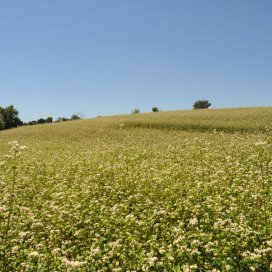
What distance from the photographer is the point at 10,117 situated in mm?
134250

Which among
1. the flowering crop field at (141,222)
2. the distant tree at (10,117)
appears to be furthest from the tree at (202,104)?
the flowering crop field at (141,222)

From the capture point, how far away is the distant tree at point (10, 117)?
132 meters

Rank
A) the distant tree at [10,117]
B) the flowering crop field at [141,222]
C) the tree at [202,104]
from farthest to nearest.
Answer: the tree at [202,104] < the distant tree at [10,117] < the flowering crop field at [141,222]

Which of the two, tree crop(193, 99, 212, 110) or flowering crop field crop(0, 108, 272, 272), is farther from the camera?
tree crop(193, 99, 212, 110)

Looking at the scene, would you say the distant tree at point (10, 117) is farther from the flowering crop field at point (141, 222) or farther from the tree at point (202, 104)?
the flowering crop field at point (141, 222)

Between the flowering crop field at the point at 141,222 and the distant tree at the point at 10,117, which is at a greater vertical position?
the distant tree at the point at 10,117

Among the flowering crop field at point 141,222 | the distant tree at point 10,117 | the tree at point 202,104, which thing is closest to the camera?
the flowering crop field at point 141,222

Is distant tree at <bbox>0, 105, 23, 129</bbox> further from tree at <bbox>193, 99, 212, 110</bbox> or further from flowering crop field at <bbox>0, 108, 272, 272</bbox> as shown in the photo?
flowering crop field at <bbox>0, 108, 272, 272</bbox>

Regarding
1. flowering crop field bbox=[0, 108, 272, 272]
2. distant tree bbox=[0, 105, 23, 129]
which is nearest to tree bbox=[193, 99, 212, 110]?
distant tree bbox=[0, 105, 23, 129]

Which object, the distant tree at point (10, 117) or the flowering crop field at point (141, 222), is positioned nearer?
the flowering crop field at point (141, 222)

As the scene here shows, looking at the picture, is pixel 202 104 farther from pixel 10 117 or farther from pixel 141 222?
pixel 141 222

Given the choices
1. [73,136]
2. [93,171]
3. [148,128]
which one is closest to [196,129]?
[148,128]

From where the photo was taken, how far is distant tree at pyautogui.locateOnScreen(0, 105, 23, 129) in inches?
5198

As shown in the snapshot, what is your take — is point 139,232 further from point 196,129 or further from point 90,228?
point 196,129
